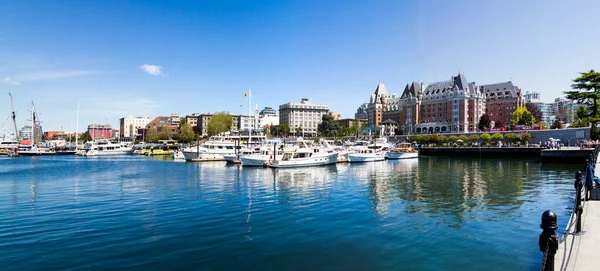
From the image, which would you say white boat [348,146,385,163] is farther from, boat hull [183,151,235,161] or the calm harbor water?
the calm harbor water

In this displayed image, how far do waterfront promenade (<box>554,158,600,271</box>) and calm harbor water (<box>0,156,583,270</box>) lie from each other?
168 cm

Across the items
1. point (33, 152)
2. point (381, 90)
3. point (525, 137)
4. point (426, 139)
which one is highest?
point (381, 90)

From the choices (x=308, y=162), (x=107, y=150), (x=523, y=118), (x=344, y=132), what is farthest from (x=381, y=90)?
(x=308, y=162)

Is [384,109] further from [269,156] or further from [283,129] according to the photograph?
[269,156]

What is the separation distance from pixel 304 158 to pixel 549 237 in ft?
145

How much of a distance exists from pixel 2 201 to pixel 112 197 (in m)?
6.44

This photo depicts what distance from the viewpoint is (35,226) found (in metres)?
16.1

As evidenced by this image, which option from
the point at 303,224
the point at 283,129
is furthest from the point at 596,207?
the point at 283,129

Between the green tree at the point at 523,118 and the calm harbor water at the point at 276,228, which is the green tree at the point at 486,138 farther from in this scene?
the calm harbor water at the point at 276,228

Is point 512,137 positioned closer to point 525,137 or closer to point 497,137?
point 525,137

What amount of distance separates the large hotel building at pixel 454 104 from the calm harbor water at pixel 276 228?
114183 millimetres

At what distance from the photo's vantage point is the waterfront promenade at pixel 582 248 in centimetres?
816

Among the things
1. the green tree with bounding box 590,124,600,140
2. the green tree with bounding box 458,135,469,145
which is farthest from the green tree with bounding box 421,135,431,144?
the green tree with bounding box 590,124,600,140

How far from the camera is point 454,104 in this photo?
134 m
